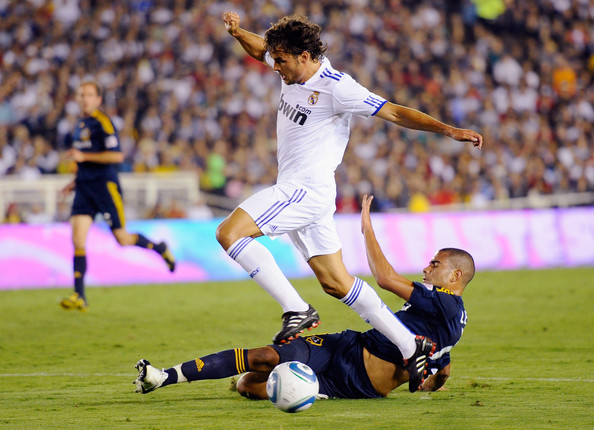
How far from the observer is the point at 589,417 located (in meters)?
5.46

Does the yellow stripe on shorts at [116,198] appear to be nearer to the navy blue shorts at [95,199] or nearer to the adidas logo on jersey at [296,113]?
the navy blue shorts at [95,199]

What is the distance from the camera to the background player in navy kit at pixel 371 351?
5941 millimetres

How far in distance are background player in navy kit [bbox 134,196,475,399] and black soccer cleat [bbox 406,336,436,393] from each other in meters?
0.13

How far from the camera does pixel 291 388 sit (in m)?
5.45

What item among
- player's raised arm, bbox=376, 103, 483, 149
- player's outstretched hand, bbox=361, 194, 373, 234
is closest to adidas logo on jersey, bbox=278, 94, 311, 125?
player's raised arm, bbox=376, 103, 483, 149

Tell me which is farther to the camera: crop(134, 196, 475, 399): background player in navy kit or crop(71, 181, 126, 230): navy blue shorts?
crop(71, 181, 126, 230): navy blue shorts

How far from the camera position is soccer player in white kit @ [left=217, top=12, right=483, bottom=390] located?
6055 millimetres

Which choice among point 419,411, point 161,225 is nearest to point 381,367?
point 419,411

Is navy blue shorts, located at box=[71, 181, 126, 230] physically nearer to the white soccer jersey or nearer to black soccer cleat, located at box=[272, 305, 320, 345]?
the white soccer jersey

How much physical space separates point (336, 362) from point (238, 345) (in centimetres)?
313

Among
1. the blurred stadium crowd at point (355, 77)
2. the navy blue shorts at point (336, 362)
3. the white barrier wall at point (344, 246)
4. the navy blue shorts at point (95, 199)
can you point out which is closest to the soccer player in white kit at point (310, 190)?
the navy blue shorts at point (336, 362)

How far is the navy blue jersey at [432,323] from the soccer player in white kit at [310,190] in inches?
6.0

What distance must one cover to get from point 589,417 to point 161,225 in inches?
462

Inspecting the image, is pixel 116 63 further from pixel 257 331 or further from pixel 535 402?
pixel 535 402
